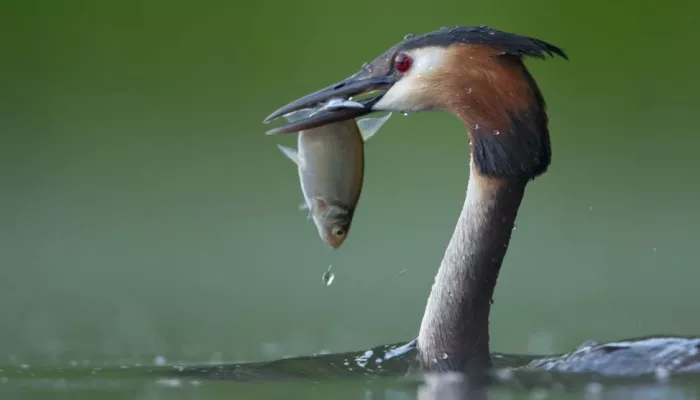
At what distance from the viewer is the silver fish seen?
415 cm

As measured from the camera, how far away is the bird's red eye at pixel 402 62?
4.14 m

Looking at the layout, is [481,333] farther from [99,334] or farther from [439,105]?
[99,334]

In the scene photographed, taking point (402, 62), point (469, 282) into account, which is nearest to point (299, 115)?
point (402, 62)

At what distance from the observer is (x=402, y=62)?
4.14 meters

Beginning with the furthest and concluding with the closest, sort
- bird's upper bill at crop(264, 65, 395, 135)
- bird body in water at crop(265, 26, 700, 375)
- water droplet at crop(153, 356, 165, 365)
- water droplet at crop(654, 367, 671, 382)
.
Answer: water droplet at crop(153, 356, 165, 365), bird's upper bill at crop(264, 65, 395, 135), bird body in water at crop(265, 26, 700, 375), water droplet at crop(654, 367, 671, 382)

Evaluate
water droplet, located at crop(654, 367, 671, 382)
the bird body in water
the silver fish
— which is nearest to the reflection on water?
water droplet, located at crop(654, 367, 671, 382)

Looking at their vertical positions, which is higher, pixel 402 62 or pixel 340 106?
pixel 402 62

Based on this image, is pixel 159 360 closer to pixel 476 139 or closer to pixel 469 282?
pixel 469 282

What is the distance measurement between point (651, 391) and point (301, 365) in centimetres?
111

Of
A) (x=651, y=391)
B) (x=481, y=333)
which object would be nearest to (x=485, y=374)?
(x=481, y=333)

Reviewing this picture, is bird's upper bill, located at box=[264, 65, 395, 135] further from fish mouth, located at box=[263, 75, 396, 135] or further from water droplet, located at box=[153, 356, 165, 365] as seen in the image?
water droplet, located at box=[153, 356, 165, 365]

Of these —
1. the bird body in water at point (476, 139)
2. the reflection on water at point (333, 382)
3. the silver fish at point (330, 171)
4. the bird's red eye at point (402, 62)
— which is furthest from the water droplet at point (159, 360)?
the bird's red eye at point (402, 62)

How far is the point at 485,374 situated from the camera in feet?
13.2

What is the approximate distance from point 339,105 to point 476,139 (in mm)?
417
